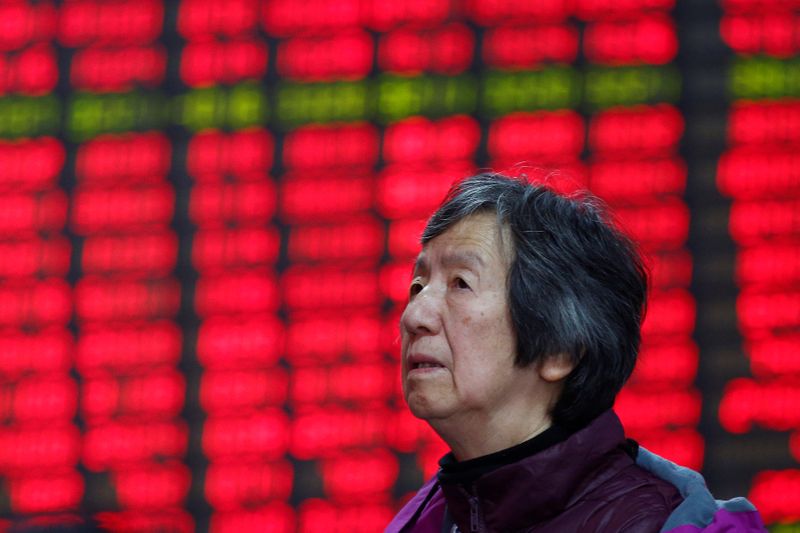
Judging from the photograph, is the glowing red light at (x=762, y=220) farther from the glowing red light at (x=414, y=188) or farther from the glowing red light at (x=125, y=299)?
the glowing red light at (x=125, y=299)

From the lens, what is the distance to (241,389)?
2627mm

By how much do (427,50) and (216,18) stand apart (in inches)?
19.2

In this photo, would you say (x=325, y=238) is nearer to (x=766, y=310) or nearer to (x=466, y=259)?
(x=766, y=310)

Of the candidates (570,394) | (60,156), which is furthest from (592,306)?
(60,156)

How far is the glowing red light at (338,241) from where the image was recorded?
2.63 m

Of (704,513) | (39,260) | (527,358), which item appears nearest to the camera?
(704,513)

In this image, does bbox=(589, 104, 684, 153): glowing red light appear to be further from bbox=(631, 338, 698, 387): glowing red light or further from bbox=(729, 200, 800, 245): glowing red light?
bbox=(631, 338, 698, 387): glowing red light

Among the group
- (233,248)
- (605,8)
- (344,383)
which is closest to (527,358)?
(344,383)

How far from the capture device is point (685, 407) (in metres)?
2.60

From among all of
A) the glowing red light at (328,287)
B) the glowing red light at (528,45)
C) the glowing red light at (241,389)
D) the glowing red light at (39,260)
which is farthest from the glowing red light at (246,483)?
the glowing red light at (528,45)

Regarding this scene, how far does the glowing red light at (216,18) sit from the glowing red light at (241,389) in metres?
0.77

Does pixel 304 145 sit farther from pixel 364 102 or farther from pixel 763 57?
pixel 763 57

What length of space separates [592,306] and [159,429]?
5.44 feet

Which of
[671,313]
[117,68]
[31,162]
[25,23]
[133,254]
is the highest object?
[25,23]
